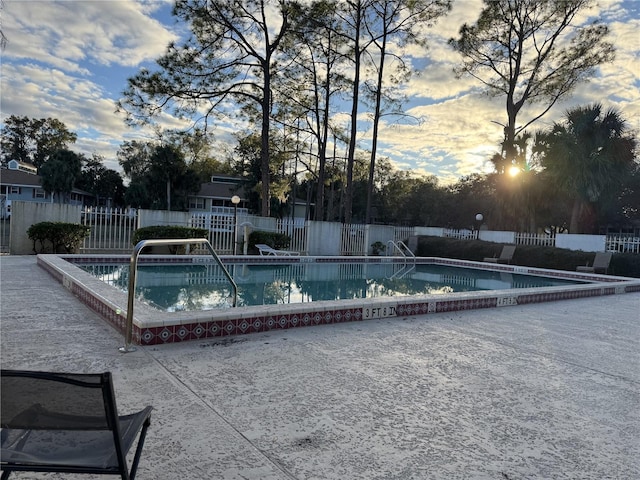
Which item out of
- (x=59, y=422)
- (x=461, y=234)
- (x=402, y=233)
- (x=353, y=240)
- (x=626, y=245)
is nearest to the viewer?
(x=59, y=422)

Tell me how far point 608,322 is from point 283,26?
15.1 metres

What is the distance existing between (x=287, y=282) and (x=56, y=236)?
20.2ft

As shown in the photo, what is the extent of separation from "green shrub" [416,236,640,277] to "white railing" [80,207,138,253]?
11.3 m

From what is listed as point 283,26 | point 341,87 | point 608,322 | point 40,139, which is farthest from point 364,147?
point 40,139

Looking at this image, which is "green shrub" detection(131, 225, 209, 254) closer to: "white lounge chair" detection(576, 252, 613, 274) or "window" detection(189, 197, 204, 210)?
"white lounge chair" detection(576, 252, 613, 274)

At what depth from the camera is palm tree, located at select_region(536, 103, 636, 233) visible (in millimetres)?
16094

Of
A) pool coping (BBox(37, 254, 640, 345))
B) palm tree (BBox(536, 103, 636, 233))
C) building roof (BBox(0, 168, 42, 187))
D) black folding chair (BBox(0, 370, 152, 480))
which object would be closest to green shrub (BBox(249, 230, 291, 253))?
pool coping (BBox(37, 254, 640, 345))

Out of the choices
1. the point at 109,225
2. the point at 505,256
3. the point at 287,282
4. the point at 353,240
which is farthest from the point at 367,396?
the point at 353,240

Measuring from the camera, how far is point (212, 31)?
1527 centimetres

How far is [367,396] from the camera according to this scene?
8.11ft

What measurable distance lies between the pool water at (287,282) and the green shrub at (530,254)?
7.80 ft

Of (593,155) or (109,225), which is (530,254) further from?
(109,225)

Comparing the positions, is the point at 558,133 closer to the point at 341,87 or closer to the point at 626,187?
the point at 341,87

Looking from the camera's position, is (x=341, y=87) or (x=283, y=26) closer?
(x=283, y=26)
